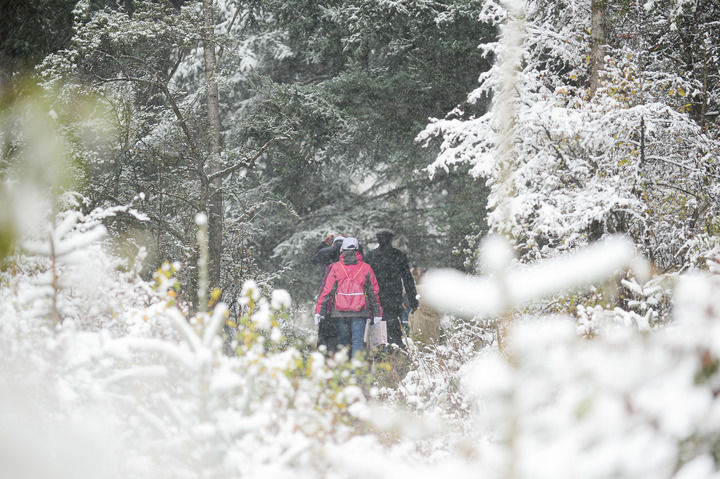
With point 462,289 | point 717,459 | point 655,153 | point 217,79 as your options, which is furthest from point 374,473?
point 217,79

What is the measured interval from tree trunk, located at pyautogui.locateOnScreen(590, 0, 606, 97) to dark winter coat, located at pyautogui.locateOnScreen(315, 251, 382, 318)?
10.9 feet

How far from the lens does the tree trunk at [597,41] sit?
259 inches

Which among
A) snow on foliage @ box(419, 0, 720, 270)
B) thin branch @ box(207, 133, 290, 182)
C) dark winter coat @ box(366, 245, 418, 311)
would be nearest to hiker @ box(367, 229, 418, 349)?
dark winter coat @ box(366, 245, 418, 311)

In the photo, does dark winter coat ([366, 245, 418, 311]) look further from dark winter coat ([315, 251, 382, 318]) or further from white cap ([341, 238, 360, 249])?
white cap ([341, 238, 360, 249])

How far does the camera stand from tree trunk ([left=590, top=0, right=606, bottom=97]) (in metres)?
6.57

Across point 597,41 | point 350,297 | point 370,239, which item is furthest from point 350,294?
point 370,239

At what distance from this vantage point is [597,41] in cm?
656

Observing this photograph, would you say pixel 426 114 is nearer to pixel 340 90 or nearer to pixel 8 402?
pixel 340 90

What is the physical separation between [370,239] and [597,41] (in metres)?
6.31

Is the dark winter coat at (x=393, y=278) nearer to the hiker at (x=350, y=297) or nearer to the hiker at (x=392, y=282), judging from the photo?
the hiker at (x=392, y=282)

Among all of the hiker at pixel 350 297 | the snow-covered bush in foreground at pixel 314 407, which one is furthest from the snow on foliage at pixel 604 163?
the snow-covered bush in foreground at pixel 314 407

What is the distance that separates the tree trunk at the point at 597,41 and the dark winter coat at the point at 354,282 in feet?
10.9

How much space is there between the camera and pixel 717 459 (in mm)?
2477

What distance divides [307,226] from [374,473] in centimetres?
1066
